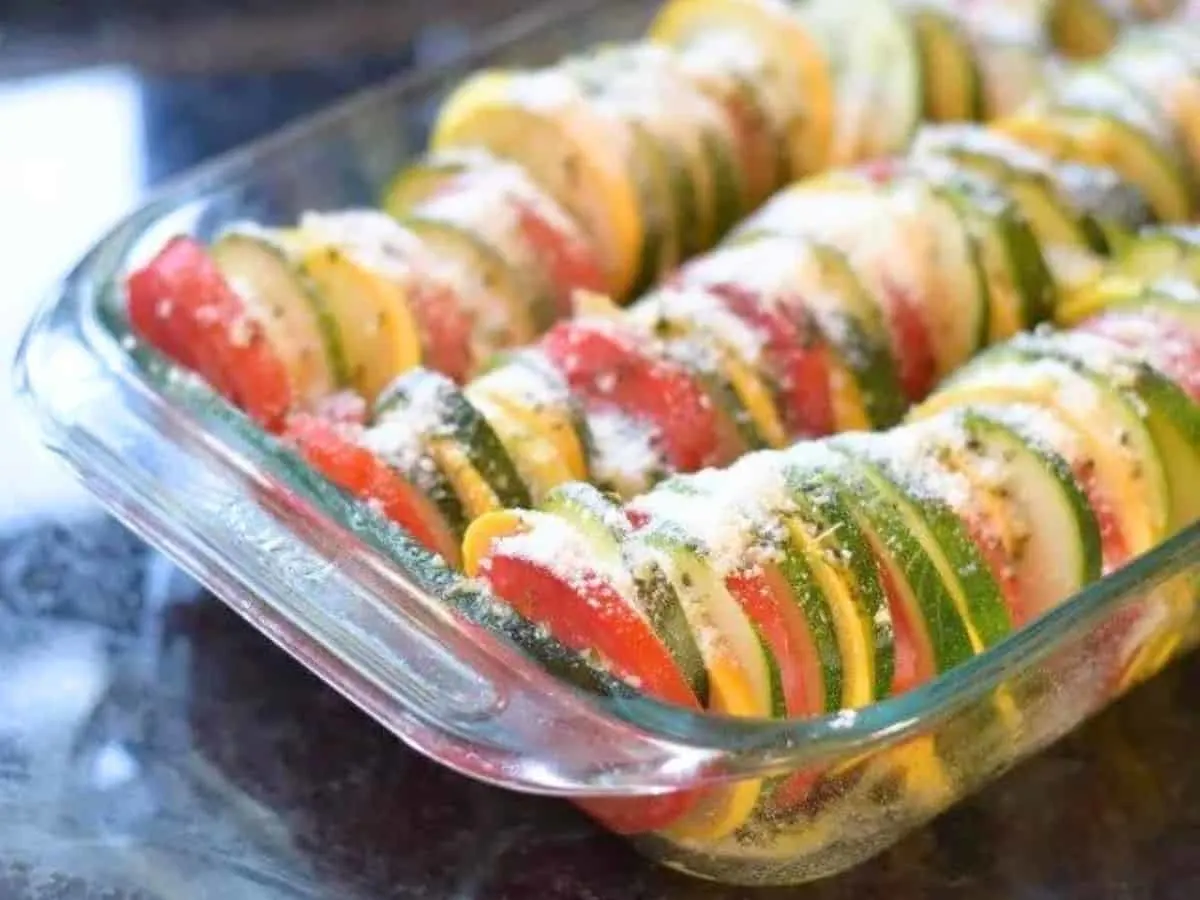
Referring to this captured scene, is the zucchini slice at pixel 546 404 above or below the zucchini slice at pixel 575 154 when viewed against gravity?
below

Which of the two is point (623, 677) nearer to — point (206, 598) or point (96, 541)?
point (206, 598)

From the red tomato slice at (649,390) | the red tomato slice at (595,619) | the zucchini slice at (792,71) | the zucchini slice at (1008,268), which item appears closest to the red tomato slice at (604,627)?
the red tomato slice at (595,619)

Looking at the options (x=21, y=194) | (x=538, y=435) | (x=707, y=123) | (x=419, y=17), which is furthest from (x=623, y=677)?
(x=419, y=17)

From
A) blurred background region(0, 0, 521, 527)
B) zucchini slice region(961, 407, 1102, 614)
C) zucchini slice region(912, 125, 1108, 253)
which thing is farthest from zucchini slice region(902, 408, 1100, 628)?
blurred background region(0, 0, 521, 527)

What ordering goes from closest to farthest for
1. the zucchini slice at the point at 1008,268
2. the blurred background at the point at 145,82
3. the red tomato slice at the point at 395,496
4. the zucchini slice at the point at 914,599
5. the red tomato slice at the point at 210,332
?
the zucchini slice at the point at 914,599
the red tomato slice at the point at 395,496
the red tomato slice at the point at 210,332
the zucchini slice at the point at 1008,268
the blurred background at the point at 145,82

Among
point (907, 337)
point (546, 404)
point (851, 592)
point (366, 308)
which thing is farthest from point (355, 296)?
point (851, 592)

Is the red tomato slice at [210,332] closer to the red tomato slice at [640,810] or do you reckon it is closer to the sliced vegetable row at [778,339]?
the sliced vegetable row at [778,339]
